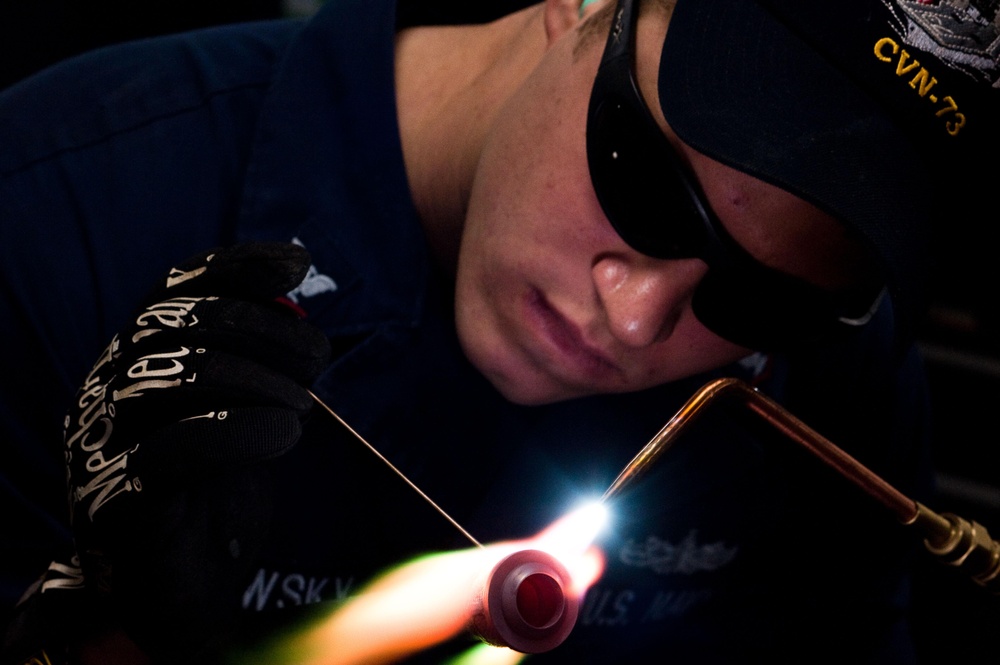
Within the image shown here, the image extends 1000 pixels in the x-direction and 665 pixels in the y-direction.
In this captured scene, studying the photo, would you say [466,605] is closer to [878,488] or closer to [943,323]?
[878,488]

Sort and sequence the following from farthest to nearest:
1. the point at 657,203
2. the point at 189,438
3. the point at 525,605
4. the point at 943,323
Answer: the point at 943,323 < the point at 657,203 < the point at 189,438 < the point at 525,605

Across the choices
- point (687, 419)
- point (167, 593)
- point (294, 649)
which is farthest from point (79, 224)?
point (687, 419)

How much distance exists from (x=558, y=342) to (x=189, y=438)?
18.5 inches

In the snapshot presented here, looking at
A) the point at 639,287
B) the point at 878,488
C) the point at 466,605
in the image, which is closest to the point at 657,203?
the point at 639,287

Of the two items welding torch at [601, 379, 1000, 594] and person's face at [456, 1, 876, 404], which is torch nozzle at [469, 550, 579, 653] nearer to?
welding torch at [601, 379, 1000, 594]

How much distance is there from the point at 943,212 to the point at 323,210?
2.57 ft

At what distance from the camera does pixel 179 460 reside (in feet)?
2.32

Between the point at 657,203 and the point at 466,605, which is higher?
the point at 657,203

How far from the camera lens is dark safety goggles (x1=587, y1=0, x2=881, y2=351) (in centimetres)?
87

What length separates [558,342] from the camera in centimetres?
102

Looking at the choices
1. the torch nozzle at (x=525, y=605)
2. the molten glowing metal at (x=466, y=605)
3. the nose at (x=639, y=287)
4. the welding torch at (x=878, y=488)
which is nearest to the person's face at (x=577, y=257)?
the nose at (x=639, y=287)

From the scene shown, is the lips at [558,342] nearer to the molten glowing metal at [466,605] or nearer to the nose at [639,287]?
the nose at [639,287]

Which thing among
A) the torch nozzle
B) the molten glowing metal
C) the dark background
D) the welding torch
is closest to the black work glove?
the molten glowing metal

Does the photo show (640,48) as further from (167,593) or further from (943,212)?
(167,593)
